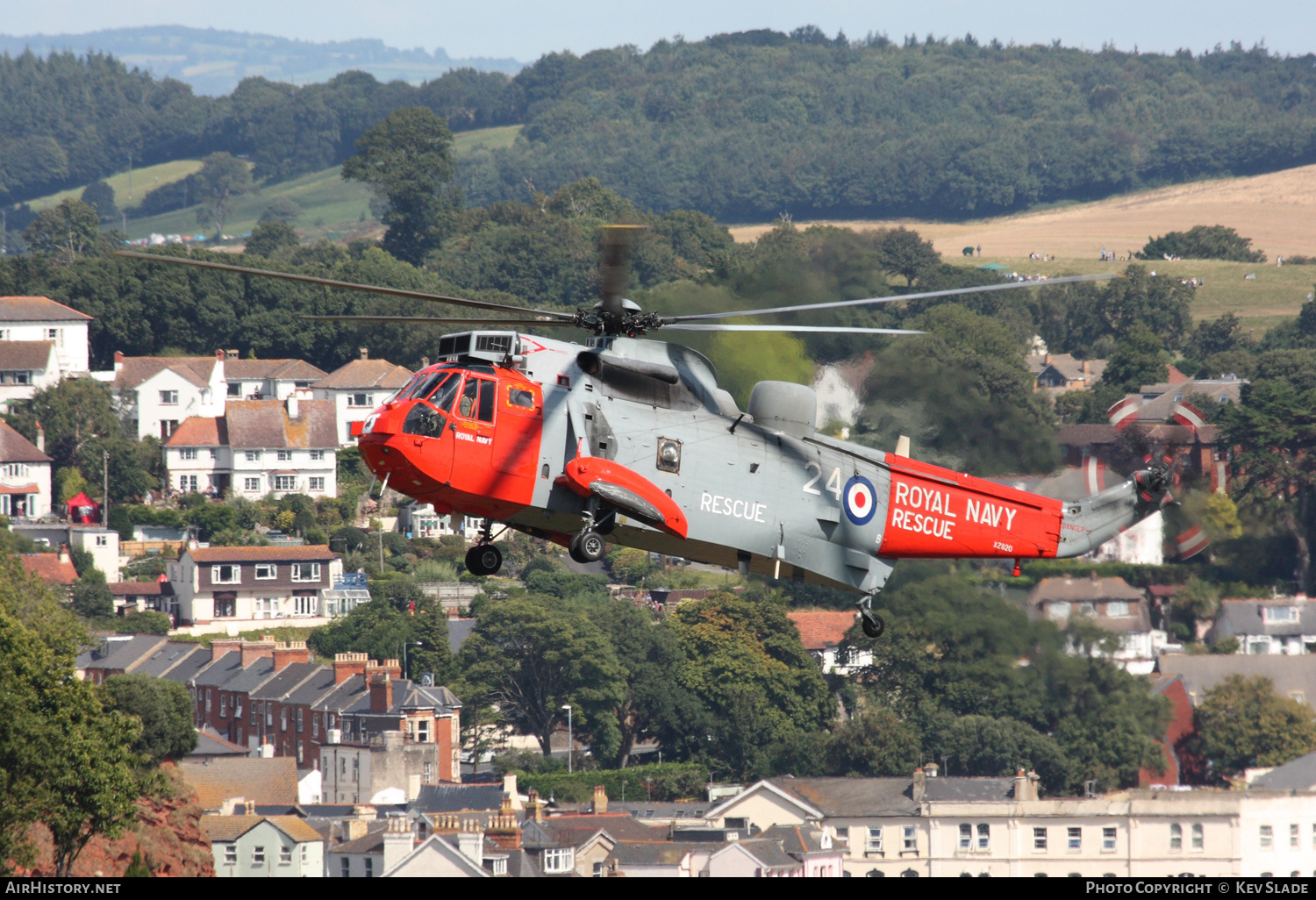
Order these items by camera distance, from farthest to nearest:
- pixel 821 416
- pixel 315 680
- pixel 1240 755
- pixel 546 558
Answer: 1. pixel 546 558
2. pixel 315 680
3. pixel 1240 755
4. pixel 821 416

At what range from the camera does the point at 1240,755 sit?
90.2 m

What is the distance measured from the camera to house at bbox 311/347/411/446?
146m

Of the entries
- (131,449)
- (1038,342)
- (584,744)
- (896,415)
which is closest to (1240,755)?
(584,744)

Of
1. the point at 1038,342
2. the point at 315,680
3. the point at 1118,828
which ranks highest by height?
the point at 1038,342

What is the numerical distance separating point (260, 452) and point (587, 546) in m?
118

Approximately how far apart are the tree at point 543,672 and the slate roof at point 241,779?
17380mm

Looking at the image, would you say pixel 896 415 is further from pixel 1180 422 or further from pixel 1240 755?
pixel 1240 755

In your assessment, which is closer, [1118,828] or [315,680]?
[1118,828]

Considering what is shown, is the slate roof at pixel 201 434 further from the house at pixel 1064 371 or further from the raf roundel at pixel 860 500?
the raf roundel at pixel 860 500

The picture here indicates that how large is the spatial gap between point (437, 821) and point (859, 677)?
119 ft

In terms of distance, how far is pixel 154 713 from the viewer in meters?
68.6

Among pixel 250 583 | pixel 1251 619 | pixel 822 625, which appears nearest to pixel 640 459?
pixel 1251 619

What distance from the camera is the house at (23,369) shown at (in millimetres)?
152375

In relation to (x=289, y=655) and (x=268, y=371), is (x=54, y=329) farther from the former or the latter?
(x=289, y=655)
